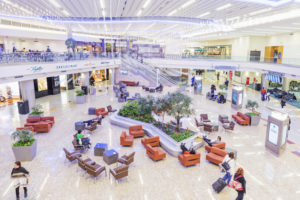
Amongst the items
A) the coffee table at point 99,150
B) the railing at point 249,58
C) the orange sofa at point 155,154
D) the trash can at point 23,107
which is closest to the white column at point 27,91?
the trash can at point 23,107

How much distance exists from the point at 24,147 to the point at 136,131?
5325 millimetres

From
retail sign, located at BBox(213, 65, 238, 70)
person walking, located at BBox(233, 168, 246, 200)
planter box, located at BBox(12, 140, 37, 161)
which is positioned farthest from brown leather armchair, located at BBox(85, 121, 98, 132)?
retail sign, located at BBox(213, 65, 238, 70)

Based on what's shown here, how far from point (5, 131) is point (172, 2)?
1253 cm

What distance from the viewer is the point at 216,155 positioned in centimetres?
902

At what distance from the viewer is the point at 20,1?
42.4 feet

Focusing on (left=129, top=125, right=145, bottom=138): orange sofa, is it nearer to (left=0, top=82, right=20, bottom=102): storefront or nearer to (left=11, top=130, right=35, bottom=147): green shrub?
(left=11, top=130, right=35, bottom=147): green shrub

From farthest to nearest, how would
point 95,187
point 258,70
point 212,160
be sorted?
point 258,70
point 212,160
point 95,187

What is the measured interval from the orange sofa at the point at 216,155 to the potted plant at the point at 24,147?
296 inches

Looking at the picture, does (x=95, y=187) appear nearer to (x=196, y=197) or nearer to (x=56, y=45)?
(x=196, y=197)

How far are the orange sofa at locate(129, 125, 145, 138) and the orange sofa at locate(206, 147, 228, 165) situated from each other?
3.91m

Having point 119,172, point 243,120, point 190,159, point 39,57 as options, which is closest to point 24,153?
point 119,172

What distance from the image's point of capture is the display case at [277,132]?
31.1ft

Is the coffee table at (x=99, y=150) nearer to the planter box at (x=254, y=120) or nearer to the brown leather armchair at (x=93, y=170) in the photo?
the brown leather armchair at (x=93, y=170)

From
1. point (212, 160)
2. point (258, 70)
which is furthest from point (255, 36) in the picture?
point (212, 160)
